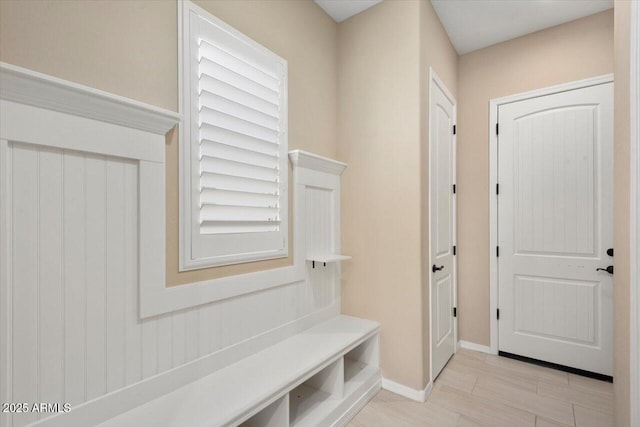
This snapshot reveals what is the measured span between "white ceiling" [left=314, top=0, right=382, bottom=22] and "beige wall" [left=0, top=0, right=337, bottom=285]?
0.69ft

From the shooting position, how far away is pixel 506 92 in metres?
2.73

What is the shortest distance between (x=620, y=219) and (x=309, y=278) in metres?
1.64

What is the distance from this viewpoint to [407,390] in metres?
2.09

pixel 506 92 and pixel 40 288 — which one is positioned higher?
pixel 506 92

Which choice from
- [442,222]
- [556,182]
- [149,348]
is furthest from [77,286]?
[556,182]

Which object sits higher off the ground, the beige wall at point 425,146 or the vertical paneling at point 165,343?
the beige wall at point 425,146

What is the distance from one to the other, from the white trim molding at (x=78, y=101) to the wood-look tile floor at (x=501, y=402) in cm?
196

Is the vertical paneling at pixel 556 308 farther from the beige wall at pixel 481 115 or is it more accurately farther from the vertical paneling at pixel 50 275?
the vertical paneling at pixel 50 275

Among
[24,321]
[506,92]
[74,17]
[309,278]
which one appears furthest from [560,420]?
[74,17]

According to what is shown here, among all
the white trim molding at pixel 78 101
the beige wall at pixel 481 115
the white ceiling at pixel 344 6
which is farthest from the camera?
the beige wall at pixel 481 115

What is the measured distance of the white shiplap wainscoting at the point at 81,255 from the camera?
0.96m

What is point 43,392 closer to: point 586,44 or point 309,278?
point 309,278

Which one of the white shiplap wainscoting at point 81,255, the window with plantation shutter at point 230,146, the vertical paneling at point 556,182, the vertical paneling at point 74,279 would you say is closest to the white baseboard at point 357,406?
the white shiplap wainscoting at point 81,255

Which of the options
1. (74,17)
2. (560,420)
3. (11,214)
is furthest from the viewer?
(560,420)
